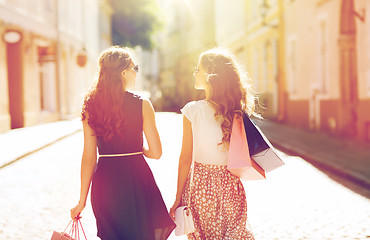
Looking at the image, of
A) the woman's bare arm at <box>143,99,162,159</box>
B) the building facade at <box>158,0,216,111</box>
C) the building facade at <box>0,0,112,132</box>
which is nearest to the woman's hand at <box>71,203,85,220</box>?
the woman's bare arm at <box>143,99,162,159</box>

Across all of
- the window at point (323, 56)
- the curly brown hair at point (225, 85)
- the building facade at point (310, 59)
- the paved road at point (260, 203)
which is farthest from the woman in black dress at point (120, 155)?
the window at point (323, 56)

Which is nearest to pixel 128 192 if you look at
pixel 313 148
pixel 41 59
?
pixel 313 148

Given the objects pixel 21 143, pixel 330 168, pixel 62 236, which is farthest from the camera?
pixel 21 143

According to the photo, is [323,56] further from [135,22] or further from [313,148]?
[135,22]

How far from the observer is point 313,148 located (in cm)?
1237

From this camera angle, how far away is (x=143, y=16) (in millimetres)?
44750

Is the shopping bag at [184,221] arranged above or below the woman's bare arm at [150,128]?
below

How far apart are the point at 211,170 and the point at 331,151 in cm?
878

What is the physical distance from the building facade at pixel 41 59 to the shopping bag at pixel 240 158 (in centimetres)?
1096

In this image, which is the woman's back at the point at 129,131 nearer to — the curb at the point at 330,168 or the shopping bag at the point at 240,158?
the shopping bag at the point at 240,158

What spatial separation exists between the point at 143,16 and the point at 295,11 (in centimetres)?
2599

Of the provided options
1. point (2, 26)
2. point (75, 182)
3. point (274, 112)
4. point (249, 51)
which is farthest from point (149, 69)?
point (75, 182)

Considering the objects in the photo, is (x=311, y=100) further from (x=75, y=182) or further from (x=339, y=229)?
(x=339, y=229)

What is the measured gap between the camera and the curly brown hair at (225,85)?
3281 mm
